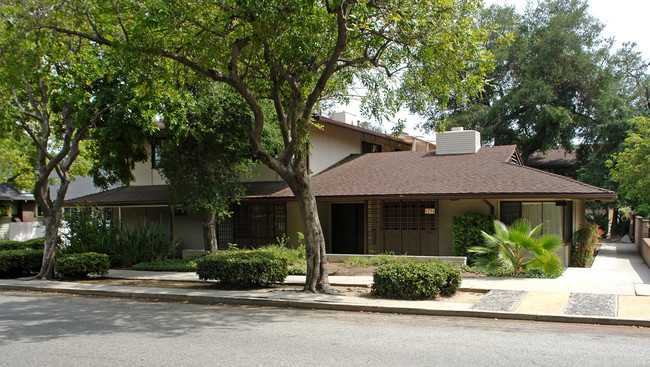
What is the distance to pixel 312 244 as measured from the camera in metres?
12.6

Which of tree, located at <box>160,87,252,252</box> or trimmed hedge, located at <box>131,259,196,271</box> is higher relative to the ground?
tree, located at <box>160,87,252,252</box>

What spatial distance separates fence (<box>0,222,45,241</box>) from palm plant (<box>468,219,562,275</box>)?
3001 centimetres

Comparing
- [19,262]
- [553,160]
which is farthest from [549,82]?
[19,262]

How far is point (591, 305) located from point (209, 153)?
42.5 feet

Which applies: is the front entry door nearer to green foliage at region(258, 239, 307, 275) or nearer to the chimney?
green foliage at region(258, 239, 307, 275)

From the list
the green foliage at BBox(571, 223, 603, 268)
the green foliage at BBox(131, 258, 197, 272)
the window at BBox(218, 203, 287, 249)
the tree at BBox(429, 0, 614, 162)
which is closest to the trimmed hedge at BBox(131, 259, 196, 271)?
the green foliage at BBox(131, 258, 197, 272)

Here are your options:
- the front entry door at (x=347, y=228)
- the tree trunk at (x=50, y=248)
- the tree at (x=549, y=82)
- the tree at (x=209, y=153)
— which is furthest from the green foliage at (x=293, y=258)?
the tree at (x=549, y=82)

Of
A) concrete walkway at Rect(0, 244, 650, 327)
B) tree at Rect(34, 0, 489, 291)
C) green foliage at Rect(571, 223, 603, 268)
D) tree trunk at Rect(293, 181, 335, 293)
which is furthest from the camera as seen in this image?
green foliage at Rect(571, 223, 603, 268)

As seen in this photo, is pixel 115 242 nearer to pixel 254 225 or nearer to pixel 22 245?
pixel 254 225

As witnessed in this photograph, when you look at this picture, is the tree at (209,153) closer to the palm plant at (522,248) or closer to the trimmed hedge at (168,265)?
the trimmed hedge at (168,265)

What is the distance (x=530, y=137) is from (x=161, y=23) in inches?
1169

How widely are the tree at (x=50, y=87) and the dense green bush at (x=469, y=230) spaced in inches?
446

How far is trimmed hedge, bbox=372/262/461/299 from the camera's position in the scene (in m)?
11.4

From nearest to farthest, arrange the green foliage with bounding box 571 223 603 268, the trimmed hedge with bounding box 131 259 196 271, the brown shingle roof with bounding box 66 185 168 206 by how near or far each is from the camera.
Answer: the green foliage with bounding box 571 223 603 268
the trimmed hedge with bounding box 131 259 196 271
the brown shingle roof with bounding box 66 185 168 206
